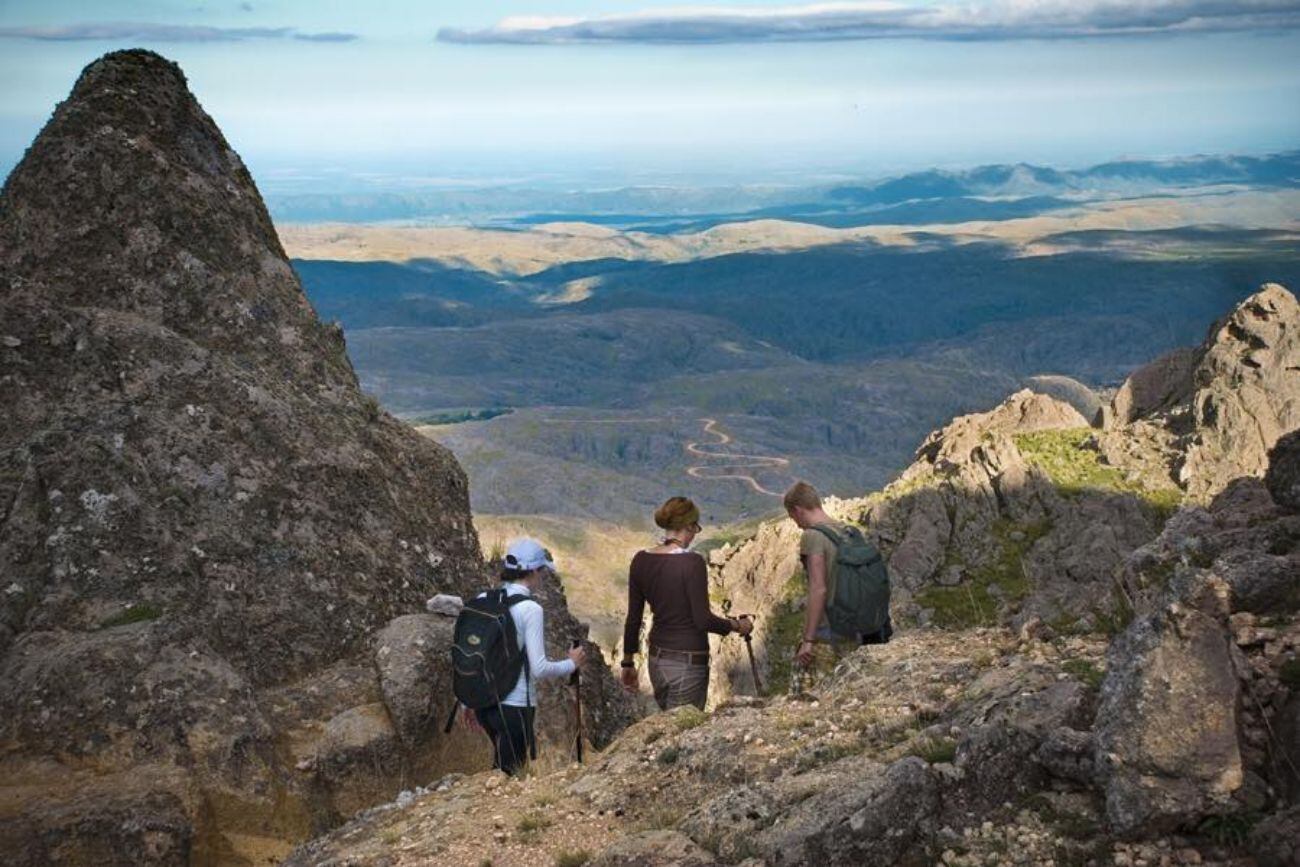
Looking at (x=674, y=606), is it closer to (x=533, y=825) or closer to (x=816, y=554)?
(x=816, y=554)

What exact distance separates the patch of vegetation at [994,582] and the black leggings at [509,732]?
146ft

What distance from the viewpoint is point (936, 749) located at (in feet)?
36.6

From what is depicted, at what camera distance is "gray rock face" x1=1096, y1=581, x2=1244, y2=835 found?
9.12m

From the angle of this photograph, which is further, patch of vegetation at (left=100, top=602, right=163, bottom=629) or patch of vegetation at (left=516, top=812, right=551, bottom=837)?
patch of vegetation at (left=100, top=602, right=163, bottom=629)

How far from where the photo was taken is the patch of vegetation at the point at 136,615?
16.0m

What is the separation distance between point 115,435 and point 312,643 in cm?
389

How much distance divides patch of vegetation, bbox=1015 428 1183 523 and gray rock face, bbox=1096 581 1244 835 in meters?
58.0

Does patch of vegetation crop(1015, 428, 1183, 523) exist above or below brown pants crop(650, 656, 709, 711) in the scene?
below

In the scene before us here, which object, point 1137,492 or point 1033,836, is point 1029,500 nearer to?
point 1137,492

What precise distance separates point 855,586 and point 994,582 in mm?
48764

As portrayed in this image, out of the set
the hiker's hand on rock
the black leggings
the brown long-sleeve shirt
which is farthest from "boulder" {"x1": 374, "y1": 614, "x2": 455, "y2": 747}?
the hiker's hand on rock

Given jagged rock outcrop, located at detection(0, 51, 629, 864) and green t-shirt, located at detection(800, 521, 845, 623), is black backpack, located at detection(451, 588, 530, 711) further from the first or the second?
green t-shirt, located at detection(800, 521, 845, 623)

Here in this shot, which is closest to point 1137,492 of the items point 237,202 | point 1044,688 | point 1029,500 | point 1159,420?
point 1029,500

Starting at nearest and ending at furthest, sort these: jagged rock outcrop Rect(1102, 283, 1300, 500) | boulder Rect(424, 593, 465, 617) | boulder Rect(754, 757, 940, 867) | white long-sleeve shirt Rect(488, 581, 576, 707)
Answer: boulder Rect(754, 757, 940, 867) → white long-sleeve shirt Rect(488, 581, 576, 707) → boulder Rect(424, 593, 465, 617) → jagged rock outcrop Rect(1102, 283, 1300, 500)
